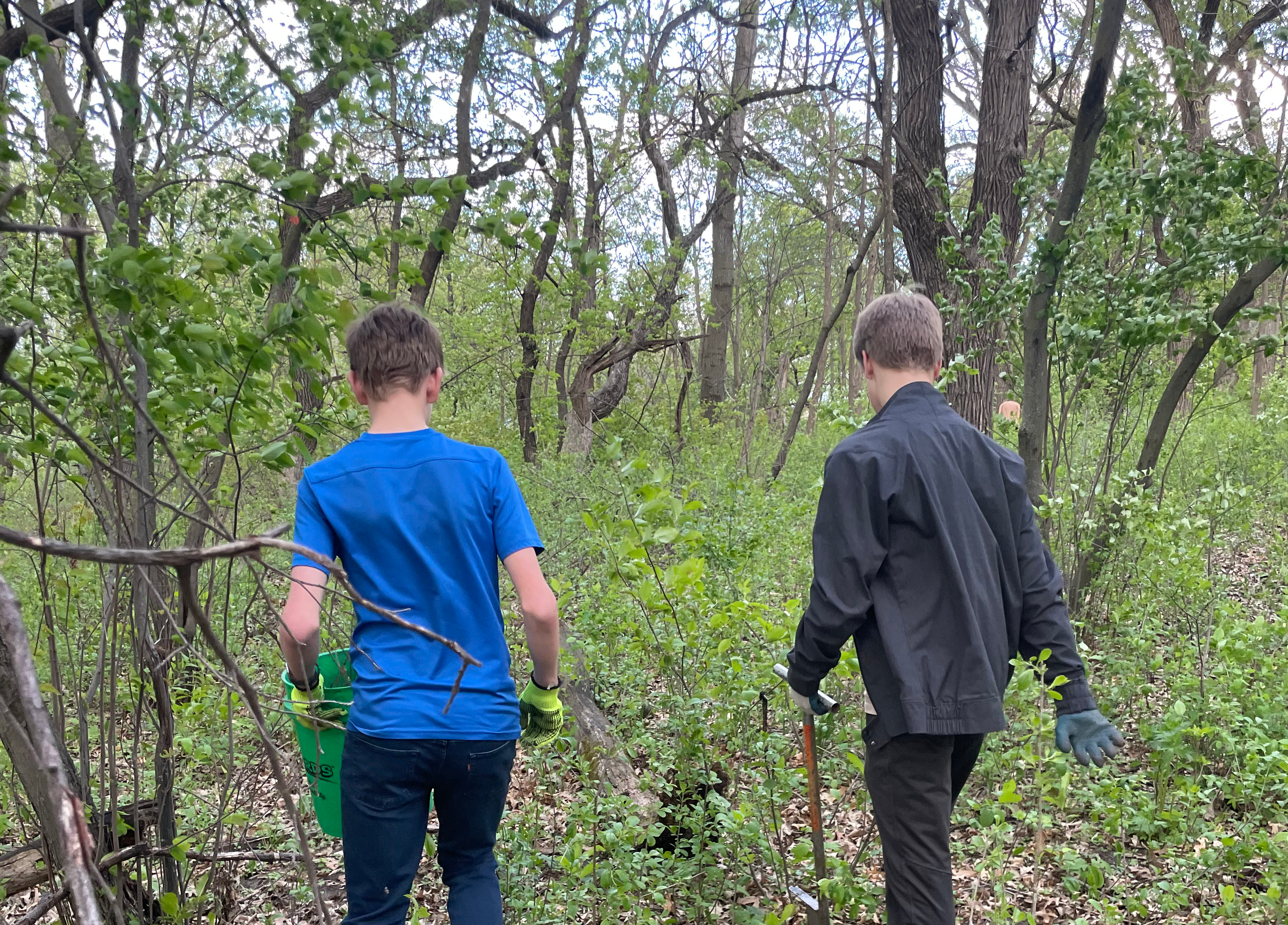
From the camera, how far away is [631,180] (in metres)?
12.4

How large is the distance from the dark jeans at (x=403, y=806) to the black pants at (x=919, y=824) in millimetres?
952

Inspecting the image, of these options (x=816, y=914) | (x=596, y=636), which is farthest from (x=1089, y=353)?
(x=816, y=914)

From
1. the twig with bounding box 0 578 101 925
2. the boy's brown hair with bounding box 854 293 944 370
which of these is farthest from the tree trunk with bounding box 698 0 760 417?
the twig with bounding box 0 578 101 925

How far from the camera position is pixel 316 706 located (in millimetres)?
2084

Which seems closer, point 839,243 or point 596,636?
point 596,636

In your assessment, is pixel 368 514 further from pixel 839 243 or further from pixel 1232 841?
pixel 839 243

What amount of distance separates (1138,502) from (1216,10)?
12.2ft

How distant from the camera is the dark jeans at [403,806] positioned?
1893mm

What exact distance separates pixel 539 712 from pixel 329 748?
520 millimetres

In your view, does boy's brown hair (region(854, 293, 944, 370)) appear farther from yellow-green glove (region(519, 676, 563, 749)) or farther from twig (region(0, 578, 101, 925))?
twig (region(0, 578, 101, 925))

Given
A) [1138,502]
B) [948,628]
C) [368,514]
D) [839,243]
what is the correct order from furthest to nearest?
[839,243]
[1138,502]
[948,628]
[368,514]

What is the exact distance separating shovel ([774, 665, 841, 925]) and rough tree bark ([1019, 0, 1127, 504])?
5.77ft

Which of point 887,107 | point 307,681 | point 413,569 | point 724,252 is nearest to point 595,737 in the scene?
point 307,681

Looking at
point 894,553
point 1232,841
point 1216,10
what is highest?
point 1216,10
